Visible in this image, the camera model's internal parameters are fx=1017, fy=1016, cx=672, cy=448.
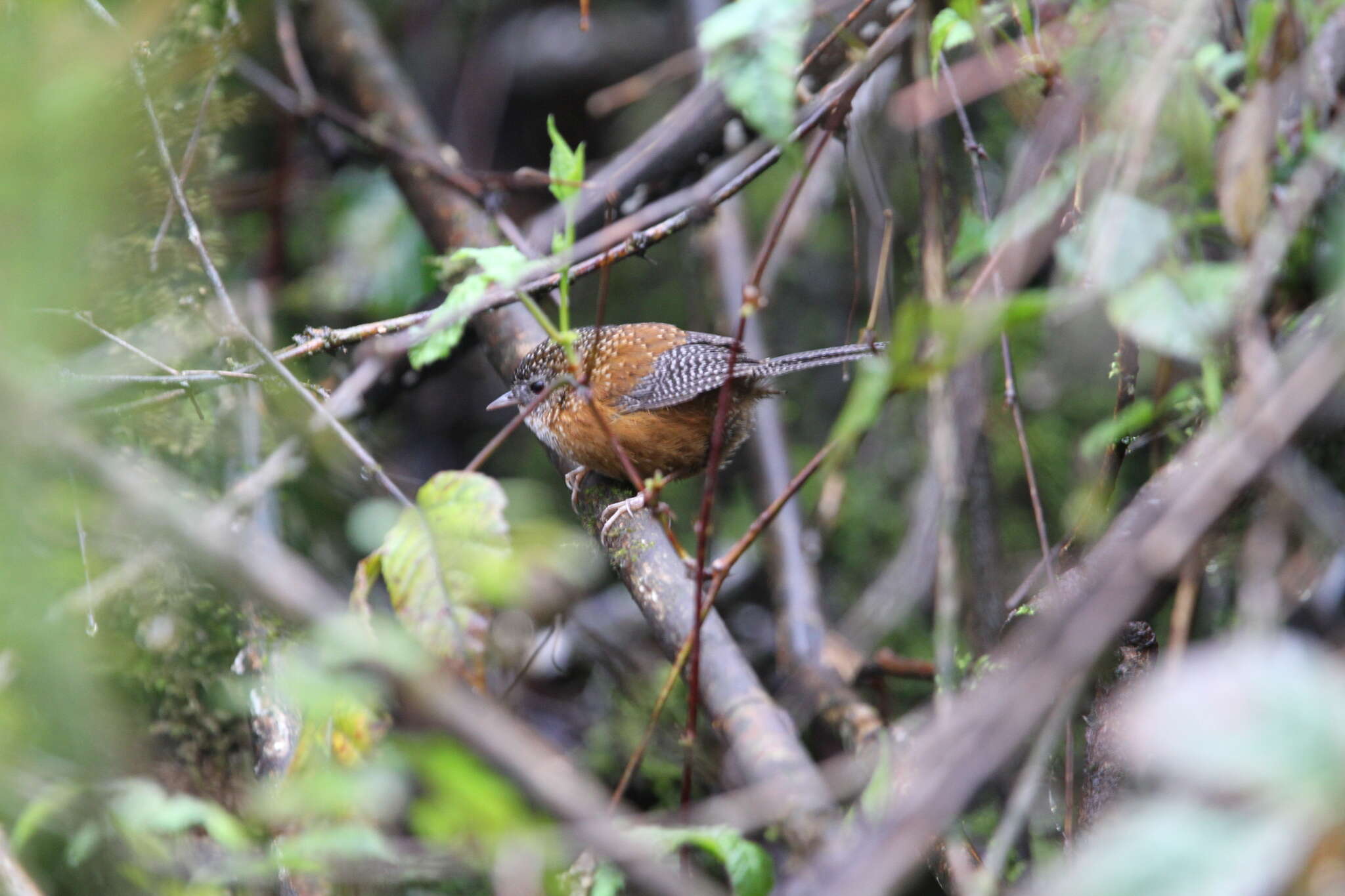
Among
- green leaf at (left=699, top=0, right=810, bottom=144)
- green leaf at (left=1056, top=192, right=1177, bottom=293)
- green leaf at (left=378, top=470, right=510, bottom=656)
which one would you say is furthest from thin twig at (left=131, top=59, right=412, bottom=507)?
green leaf at (left=1056, top=192, right=1177, bottom=293)

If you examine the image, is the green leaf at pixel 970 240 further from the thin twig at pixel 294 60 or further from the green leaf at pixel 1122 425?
the thin twig at pixel 294 60

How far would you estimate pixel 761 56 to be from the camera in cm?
123

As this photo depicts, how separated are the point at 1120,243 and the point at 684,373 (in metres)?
1.89

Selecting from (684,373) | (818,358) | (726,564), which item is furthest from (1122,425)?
(684,373)

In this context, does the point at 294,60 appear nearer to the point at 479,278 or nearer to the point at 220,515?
the point at 220,515

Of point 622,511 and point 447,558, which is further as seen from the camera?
point 622,511

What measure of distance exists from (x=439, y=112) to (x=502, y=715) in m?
4.48

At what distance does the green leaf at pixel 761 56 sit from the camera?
1.19 m

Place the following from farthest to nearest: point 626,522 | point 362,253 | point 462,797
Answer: point 362,253
point 626,522
point 462,797

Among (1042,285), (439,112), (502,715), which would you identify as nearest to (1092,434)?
(1042,285)

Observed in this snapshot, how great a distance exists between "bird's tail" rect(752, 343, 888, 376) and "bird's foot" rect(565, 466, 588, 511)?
2.29ft

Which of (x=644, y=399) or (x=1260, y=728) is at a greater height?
(x=1260, y=728)

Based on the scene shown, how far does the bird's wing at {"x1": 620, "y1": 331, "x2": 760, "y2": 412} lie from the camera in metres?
2.98

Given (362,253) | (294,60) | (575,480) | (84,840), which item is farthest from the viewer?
(362,253)
